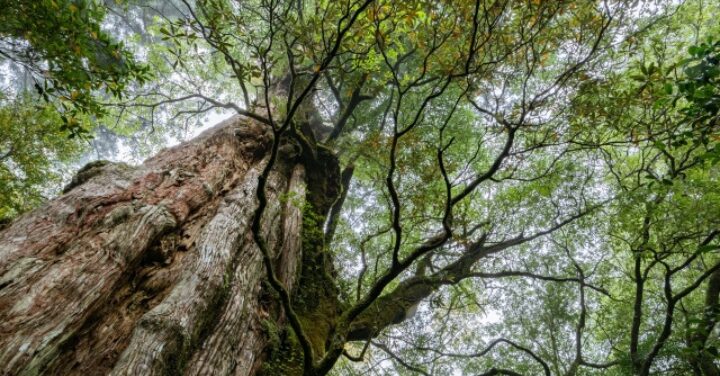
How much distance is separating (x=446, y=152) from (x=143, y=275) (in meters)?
6.71

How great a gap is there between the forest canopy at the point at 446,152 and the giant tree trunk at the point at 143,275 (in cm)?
28

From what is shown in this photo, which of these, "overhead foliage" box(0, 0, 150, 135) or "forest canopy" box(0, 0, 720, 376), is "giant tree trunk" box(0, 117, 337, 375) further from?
"overhead foliage" box(0, 0, 150, 135)

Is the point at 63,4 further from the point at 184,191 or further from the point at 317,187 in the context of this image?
the point at 317,187

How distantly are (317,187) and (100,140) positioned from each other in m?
20.7

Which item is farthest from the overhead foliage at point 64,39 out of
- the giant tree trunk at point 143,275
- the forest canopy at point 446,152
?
the giant tree trunk at point 143,275

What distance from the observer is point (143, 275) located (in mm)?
3590

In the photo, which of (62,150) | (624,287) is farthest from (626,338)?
(62,150)

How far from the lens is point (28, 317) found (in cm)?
239

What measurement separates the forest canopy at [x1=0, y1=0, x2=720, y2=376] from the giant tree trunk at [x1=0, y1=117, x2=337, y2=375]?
0.92 feet

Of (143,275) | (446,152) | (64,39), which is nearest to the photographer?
(143,275)

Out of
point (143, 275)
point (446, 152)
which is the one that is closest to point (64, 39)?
point (143, 275)

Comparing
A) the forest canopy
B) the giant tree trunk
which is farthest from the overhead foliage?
the giant tree trunk

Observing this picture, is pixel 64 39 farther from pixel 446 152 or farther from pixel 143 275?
pixel 446 152

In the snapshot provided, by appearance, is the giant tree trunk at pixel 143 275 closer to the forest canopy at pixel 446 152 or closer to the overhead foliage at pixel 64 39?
the forest canopy at pixel 446 152
